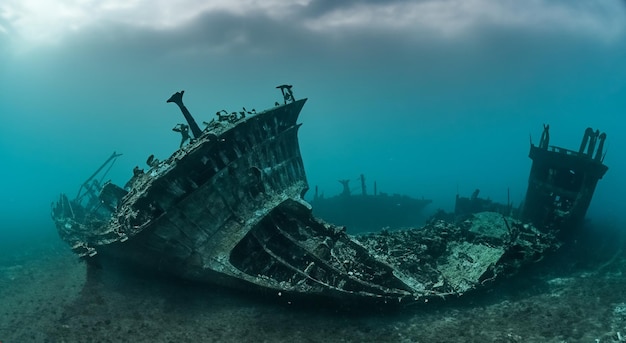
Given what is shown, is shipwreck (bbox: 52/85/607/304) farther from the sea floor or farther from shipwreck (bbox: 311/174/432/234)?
shipwreck (bbox: 311/174/432/234)

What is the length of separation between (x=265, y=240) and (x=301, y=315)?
111 inches

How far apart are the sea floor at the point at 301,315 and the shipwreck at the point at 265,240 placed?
59cm

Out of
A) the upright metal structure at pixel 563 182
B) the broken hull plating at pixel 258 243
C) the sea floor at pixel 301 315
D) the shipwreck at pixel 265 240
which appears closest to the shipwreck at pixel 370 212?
the upright metal structure at pixel 563 182

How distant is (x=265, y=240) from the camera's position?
11156mm

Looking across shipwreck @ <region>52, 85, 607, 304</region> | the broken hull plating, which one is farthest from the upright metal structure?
the broken hull plating

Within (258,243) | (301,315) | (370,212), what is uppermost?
(370,212)

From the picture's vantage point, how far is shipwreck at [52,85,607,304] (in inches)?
364

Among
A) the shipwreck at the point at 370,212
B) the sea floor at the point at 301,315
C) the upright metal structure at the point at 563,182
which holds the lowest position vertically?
the sea floor at the point at 301,315

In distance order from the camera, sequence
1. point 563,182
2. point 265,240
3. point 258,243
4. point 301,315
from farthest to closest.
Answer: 1. point 563,182
2. point 265,240
3. point 258,243
4. point 301,315

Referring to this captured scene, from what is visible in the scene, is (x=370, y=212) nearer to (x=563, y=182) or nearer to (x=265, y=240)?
(x=563, y=182)

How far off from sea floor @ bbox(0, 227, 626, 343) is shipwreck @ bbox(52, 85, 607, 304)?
588 millimetres

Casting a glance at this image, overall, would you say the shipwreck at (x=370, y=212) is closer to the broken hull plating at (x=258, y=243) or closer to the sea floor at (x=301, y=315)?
the broken hull plating at (x=258, y=243)

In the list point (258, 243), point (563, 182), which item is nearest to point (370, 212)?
point (563, 182)

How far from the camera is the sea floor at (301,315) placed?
8.48 metres
